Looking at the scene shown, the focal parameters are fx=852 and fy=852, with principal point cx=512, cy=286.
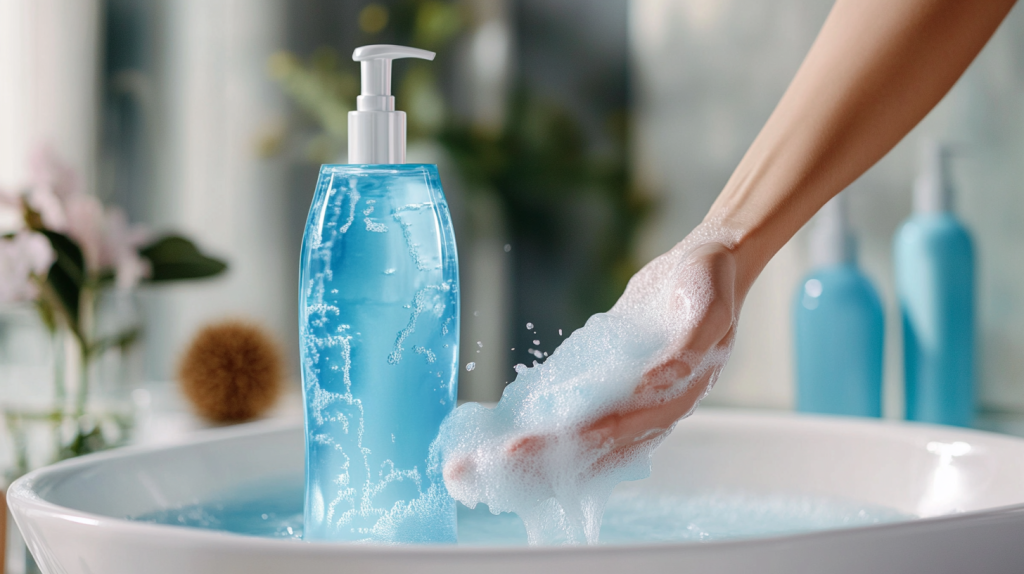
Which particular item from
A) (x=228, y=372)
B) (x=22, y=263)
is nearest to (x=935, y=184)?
(x=228, y=372)

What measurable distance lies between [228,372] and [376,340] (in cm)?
48

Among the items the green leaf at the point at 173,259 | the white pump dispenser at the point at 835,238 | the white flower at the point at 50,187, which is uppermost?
the white flower at the point at 50,187

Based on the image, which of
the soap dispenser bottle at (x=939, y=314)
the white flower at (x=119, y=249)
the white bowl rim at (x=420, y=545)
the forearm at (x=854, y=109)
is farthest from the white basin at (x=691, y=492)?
the white flower at (x=119, y=249)

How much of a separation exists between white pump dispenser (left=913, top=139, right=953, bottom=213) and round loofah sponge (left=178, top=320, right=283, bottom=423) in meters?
0.56

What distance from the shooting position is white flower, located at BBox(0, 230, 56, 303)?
663 millimetres

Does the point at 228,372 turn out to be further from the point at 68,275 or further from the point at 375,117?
the point at 375,117

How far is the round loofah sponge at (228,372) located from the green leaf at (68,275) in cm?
10

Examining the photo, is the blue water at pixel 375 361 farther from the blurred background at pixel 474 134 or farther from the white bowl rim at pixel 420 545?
the blurred background at pixel 474 134

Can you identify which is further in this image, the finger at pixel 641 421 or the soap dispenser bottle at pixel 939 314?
the soap dispenser bottle at pixel 939 314

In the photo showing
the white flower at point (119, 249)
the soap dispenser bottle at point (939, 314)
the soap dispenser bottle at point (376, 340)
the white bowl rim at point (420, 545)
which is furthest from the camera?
the white flower at point (119, 249)

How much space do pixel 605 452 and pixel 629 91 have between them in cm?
67

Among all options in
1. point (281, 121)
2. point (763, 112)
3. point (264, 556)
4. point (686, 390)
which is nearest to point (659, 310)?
point (686, 390)

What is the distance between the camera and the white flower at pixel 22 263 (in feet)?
2.18

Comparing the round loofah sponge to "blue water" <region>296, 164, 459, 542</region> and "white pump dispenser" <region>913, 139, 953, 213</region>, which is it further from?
"white pump dispenser" <region>913, 139, 953, 213</region>
